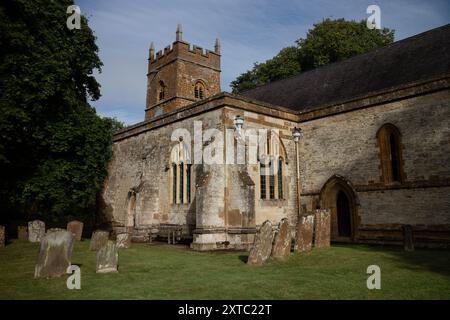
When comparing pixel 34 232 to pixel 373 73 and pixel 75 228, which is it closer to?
pixel 75 228

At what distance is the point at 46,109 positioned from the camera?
15289mm

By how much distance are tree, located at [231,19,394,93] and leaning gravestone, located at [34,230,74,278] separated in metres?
27.5

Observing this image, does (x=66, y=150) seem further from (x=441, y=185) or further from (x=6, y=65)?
(x=441, y=185)

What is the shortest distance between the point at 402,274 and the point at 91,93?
17949mm

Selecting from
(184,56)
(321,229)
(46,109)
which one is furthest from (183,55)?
(321,229)

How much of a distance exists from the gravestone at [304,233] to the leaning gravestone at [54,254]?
6.84m

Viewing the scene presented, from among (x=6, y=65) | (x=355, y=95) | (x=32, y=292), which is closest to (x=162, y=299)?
(x=32, y=292)

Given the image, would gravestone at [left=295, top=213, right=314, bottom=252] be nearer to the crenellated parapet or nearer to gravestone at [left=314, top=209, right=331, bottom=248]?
gravestone at [left=314, top=209, right=331, bottom=248]

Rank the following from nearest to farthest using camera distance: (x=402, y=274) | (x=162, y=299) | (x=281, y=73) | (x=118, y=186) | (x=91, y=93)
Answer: (x=162, y=299), (x=402, y=274), (x=91, y=93), (x=118, y=186), (x=281, y=73)

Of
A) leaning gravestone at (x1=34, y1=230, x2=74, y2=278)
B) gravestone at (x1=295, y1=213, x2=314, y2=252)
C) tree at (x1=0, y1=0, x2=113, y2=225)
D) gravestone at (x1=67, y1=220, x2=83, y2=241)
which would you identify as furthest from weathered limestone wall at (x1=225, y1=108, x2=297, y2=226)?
gravestone at (x1=67, y1=220, x2=83, y2=241)

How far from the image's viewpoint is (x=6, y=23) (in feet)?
43.0

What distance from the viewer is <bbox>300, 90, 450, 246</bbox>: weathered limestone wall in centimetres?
1353

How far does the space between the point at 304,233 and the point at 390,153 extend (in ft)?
21.1

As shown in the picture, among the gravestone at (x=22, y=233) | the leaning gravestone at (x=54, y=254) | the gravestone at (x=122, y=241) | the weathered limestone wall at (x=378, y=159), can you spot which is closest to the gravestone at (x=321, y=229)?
the weathered limestone wall at (x=378, y=159)
